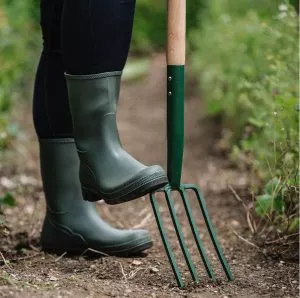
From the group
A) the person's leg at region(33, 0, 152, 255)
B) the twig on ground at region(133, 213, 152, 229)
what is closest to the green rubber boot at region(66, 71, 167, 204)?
the person's leg at region(33, 0, 152, 255)

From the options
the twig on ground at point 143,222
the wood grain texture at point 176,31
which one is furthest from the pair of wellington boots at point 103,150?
the twig on ground at point 143,222

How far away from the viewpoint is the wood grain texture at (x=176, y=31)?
6.60ft

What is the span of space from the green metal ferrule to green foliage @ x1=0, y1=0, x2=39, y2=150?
1567mm

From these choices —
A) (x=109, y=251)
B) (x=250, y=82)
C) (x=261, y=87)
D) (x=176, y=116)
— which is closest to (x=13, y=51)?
(x=250, y=82)

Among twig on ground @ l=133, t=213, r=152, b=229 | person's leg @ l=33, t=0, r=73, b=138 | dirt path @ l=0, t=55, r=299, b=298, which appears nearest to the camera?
dirt path @ l=0, t=55, r=299, b=298

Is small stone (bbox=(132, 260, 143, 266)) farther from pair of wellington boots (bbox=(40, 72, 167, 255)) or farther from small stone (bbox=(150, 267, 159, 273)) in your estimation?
pair of wellington boots (bbox=(40, 72, 167, 255))

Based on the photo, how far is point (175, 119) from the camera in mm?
2041

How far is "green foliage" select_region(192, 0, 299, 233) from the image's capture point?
2461mm

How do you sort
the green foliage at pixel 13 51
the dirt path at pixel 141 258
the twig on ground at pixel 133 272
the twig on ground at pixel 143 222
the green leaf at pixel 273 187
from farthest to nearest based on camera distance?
the green foliage at pixel 13 51 < the twig on ground at pixel 143 222 < the green leaf at pixel 273 187 < the twig on ground at pixel 133 272 < the dirt path at pixel 141 258

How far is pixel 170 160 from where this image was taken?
2.06m

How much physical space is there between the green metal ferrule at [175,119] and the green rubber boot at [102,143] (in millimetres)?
72

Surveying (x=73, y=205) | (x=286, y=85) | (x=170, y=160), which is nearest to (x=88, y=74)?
(x=170, y=160)

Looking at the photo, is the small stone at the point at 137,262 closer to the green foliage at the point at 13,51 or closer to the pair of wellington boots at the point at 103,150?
the pair of wellington boots at the point at 103,150

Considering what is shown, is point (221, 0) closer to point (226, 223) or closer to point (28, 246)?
point (226, 223)
